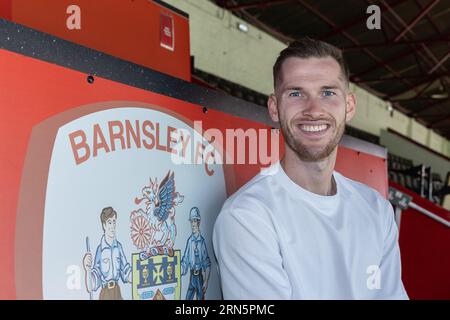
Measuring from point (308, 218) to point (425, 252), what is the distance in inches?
85.7

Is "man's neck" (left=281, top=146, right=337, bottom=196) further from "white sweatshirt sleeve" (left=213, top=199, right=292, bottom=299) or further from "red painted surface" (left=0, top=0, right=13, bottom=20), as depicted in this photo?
"red painted surface" (left=0, top=0, right=13, bottom=20)

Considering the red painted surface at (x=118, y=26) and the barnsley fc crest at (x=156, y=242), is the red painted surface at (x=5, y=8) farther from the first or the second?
the barnsley fc crest at (x=156, y=242)

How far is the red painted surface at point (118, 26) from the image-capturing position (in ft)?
3.88

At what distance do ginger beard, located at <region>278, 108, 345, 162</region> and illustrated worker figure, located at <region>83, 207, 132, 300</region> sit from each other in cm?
53

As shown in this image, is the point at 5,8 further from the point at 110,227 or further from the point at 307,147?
the point at 307,147

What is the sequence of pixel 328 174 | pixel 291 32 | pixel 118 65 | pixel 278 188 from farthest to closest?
pixel 291 32
pixel 328 174
pixel 278 188
pixel 118 65

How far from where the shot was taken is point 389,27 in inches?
407

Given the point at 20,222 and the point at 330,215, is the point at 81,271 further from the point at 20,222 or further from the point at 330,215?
the point at 330,215

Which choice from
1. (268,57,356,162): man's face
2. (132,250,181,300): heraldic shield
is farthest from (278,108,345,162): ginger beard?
(132,250,181,300): heraldic shield

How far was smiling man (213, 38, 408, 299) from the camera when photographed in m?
1.11

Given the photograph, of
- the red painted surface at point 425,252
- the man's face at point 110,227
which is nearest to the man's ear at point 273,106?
the man's face at point 110,227

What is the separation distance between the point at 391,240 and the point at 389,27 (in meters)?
9.83

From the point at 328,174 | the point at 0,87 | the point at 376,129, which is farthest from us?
the point at 376,129
